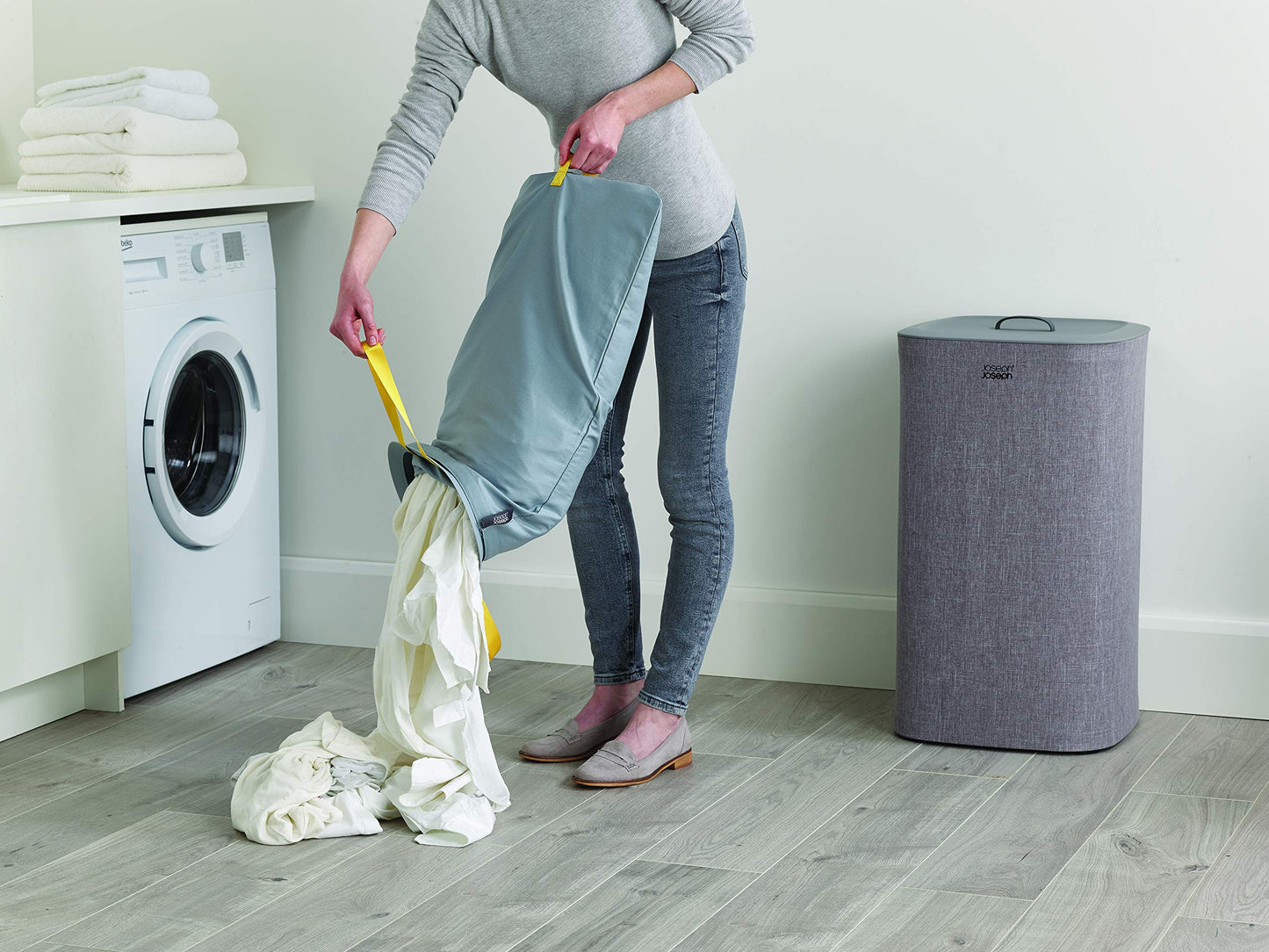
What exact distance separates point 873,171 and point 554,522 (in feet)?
3.39

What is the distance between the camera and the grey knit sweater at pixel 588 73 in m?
1.98

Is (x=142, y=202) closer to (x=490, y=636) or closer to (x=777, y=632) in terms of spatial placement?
(x=490, y=636)

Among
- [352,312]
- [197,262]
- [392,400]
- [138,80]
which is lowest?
[392,400]

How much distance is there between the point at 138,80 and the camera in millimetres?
2693

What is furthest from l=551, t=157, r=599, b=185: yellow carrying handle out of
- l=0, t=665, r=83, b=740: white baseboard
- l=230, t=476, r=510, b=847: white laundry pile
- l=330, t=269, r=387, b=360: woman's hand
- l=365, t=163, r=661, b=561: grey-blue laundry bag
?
l=0, t=665, r=83, b=740: white baseboard

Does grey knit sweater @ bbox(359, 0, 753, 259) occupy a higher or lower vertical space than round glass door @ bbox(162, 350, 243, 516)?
higher

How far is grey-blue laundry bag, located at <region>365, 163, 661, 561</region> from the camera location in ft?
6.40

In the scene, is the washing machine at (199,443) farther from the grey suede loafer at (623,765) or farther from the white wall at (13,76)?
the grey suede loafer at (623,765)

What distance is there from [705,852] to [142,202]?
1497 millimetres

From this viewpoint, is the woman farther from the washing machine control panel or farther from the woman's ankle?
the washing machine control panel

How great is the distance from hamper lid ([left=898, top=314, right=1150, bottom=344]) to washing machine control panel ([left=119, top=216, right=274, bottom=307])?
1287mm

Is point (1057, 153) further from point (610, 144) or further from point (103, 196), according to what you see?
point (103, 196)

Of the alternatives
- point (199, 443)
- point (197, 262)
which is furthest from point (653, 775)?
point (197, 262)

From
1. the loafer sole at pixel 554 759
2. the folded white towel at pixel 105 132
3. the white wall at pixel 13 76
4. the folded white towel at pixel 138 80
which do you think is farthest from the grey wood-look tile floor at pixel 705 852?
the white wall at pixel 13 76
